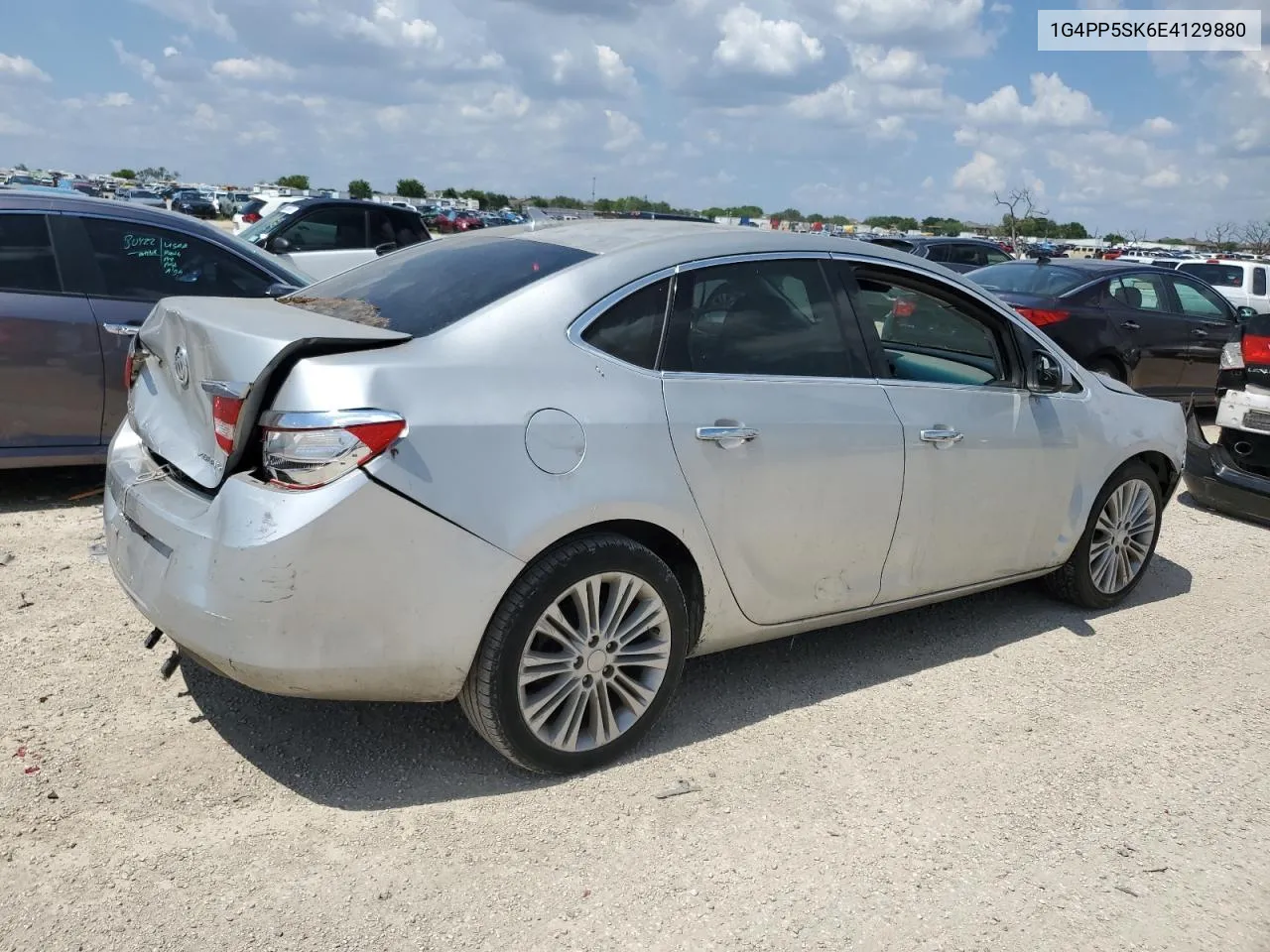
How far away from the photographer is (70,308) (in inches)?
227

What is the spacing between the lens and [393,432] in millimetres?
2850

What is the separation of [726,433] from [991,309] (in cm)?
169

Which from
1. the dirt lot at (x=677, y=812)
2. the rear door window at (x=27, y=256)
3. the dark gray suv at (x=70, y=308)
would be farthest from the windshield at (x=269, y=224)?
the dirt lot at (x=677, y=812)

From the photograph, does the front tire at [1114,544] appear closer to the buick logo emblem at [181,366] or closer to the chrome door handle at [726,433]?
the chrome door handle at [726,433]

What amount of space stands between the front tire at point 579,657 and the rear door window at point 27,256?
159 inches

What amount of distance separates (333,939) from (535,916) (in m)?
0.49

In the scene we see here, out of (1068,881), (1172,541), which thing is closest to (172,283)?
(1068,881)

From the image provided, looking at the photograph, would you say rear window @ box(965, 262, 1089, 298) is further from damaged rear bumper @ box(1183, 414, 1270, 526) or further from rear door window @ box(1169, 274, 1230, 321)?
damaged rear bumper @ box(1183, 414, 1270, 526)

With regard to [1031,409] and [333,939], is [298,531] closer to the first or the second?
[333,939]

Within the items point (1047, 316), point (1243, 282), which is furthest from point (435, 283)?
point (1243, 282)

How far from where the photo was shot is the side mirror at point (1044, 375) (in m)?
4.52

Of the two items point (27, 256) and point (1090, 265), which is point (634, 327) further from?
point (1090, 265)

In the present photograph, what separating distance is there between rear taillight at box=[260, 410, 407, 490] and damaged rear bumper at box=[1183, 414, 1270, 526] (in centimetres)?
616

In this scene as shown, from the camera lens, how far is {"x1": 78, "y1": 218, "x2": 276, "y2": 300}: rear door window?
5977 mm
